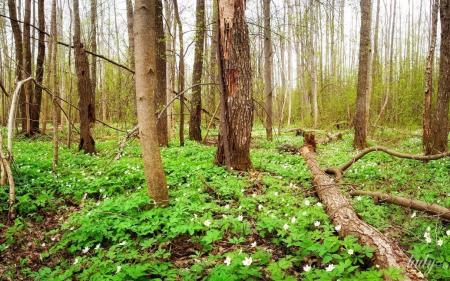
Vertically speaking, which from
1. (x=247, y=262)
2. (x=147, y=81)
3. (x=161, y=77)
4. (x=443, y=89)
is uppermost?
(x=161, y=77)

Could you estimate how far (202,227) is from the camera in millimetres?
3674

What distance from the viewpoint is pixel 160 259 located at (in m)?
3.29

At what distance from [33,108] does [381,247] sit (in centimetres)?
1313

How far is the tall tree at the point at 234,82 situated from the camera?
586 centimetres

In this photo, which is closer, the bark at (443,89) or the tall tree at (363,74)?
the bark at (443,89)

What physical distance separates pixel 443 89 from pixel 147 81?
6.71m

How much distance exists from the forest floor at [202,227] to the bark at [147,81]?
488 mm

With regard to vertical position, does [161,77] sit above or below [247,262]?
above

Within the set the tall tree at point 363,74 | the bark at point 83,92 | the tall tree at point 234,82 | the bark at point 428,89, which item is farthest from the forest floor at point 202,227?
the tall tree at point 363,74

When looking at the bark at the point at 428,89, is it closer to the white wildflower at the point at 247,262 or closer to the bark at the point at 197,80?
the bark at the point at 197,80

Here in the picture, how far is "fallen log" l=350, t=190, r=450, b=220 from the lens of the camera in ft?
12.5

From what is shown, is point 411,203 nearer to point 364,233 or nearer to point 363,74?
point 364,233

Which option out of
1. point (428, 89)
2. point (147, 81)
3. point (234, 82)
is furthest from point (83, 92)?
point (428, 89)

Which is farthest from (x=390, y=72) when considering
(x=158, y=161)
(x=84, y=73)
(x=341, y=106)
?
(x=158, y=161)
